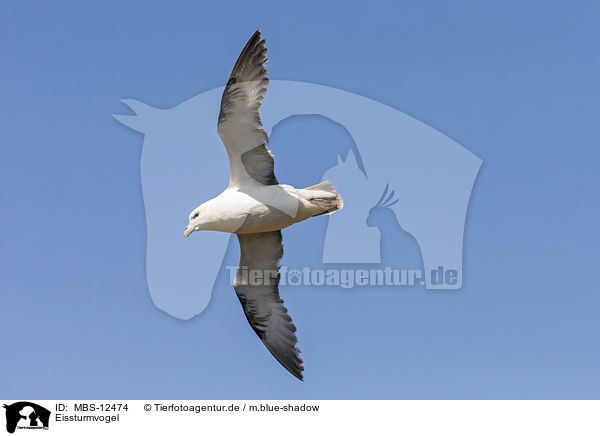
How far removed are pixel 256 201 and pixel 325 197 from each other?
1.13 m

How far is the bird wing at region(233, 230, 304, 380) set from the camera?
15102 mm

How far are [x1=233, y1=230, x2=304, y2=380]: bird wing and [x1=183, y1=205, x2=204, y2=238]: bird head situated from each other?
1244mm

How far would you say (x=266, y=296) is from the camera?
606 inches

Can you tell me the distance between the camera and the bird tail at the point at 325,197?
14074 millimetres

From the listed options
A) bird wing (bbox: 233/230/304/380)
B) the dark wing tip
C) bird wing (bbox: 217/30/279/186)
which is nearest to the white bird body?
bird wing (bbox: 217/30/279/186)

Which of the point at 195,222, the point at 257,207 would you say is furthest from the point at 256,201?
the point at 195,222

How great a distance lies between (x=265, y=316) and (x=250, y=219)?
2.25m

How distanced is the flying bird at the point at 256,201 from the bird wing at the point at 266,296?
2 centimetres

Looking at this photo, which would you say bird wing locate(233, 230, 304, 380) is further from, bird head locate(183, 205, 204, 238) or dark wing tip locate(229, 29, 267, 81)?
dark wing tip locate(229, 29, 267, 81)

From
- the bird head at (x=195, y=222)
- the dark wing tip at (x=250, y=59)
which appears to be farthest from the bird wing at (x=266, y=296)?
the dark wing tip at (x=250, y=59)

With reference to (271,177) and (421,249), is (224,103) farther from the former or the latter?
(421,249)

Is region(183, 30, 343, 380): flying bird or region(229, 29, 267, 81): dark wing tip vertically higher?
region(229, 29, 267, 81): dark wing tip
